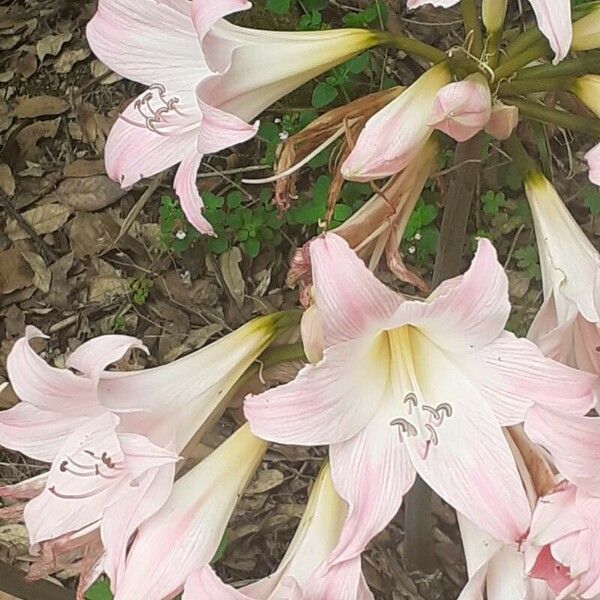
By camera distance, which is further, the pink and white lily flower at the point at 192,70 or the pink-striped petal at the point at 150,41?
the pink-striped petal at the point at 150,41

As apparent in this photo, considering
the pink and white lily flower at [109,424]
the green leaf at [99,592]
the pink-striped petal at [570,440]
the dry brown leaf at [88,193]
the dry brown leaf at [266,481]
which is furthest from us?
the dry brown leaf at [88,193]

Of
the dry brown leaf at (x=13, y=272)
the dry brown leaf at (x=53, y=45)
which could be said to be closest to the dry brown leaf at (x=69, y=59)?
the dry brown leaf at (x=53, y=45)

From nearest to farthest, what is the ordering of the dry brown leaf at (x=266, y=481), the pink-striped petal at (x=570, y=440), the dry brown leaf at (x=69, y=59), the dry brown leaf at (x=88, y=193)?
the pink-striped petal at (x=570, y=440), the dry brown leaf at (x=266, y=481), the dry brown leaf at (x=88, y=193), the dry brown leaf at (x=69, y=59)

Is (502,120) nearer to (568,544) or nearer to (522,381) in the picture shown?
(522,381)

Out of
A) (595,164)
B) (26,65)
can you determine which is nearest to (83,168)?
(26,65)

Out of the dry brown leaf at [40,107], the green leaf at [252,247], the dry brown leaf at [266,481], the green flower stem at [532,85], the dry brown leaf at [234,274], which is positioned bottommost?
the dry brown leaf at [266,481]

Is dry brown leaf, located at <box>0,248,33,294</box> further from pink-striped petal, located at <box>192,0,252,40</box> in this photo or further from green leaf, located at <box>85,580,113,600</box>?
pink-striped petal, located at <box>192,0,252,40</box>

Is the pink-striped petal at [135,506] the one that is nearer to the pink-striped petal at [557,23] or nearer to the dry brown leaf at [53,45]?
the pink-striped petal at [557,23]

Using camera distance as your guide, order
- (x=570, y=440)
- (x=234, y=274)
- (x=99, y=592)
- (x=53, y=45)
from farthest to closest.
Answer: (x=53, y=45) → (x=234, y=274) → (x=99, y=592) → (x=570, y=440)
